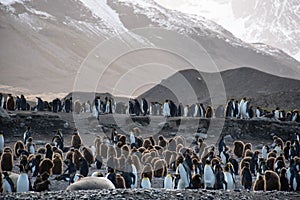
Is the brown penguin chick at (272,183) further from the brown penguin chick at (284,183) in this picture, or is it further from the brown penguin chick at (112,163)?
the brown penguin chick at (112,163)

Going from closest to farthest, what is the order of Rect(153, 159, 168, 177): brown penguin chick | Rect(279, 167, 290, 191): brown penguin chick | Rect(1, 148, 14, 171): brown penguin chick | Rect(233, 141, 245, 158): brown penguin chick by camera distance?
1. Rect(279, 167, 290, 191): brown penguin chick
2. Rect(153, 159, 168, 177): brown penguin chick
3. Rect(1, 148, 14, 171): brown penguin chick
4. Rect(233, 141, 245, 158): brown penguin chick

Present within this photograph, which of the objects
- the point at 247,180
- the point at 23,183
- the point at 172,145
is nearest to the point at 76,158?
the point at 23,183

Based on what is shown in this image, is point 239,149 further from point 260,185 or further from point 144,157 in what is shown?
point 260,185

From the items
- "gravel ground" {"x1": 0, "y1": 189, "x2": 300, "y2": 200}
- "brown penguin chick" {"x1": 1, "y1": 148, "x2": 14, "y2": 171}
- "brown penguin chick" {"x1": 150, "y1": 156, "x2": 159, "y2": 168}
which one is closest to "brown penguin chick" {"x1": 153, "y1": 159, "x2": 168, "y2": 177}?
"brown penguin chick" {"x1": 150, "y1": 156, "x2": 159, "y2": 168}

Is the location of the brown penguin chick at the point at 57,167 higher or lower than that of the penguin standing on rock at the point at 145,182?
higher

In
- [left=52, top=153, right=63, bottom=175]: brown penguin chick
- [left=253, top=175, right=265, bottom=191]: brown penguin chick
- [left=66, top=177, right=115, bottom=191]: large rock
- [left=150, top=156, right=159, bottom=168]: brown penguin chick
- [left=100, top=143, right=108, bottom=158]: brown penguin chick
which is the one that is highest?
[left=100, top=143, right=108, bottom=158]: brown penguin chick

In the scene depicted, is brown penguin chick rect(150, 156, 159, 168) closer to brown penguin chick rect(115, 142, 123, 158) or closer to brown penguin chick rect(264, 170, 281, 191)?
brown penguin chick rect(115, 142, 123, 158)

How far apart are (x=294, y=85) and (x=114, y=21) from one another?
4188 inches

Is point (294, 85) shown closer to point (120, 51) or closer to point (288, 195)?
point (288, 195)

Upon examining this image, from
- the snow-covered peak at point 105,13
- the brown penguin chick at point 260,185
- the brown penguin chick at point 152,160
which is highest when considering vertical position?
the snow-covered peak at point 105,13

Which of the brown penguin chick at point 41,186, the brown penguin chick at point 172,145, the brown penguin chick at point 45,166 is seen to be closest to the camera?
the brown penguin chick at point 41,186

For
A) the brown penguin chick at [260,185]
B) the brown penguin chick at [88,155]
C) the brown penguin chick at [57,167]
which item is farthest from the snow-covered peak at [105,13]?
the brown penguin chick at [260,185]

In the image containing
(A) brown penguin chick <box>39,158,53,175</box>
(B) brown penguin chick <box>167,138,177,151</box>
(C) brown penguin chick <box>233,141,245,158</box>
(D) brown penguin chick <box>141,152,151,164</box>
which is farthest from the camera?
(C) brown penguin chick <box>233,141,245,158</box>

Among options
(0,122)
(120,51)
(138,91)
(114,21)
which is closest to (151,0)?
(114,21)
